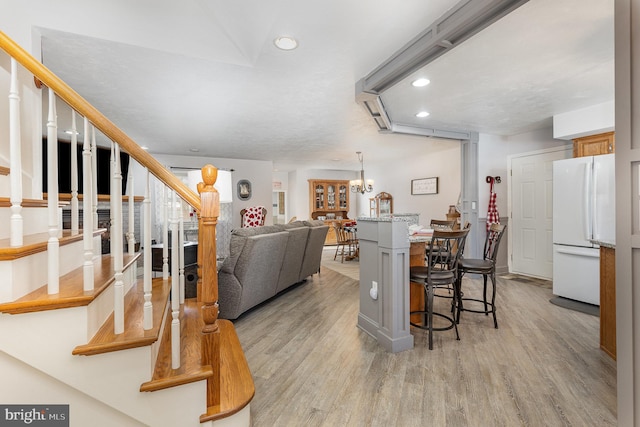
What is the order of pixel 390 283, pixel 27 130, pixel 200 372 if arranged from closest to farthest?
pixel 200 372, pixel 27 130, pixel 390 283

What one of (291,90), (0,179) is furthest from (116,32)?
(291,90)

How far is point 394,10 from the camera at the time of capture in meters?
1.90

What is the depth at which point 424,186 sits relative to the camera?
687 centimetres

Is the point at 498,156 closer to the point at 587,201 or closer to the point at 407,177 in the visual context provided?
the point at 587,201

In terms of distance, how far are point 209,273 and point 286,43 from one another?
176cm

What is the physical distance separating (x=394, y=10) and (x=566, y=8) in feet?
3.52

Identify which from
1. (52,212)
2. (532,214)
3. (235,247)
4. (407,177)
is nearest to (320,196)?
(407,177)

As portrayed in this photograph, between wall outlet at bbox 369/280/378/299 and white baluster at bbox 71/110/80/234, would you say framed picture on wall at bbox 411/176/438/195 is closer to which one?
wall outlet at bbox 369/280/378/299

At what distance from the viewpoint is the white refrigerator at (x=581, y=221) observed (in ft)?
11.0

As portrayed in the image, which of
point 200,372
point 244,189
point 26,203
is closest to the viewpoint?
point 200,372

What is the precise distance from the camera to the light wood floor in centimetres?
170

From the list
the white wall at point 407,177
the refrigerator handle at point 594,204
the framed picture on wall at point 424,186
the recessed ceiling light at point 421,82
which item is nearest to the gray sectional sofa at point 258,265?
the recessed ceiling light at point 421,82

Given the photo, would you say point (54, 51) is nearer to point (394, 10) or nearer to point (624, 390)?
point (394, 10)

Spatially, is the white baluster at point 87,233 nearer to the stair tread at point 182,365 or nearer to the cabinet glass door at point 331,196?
the stair tread at point 182,365
